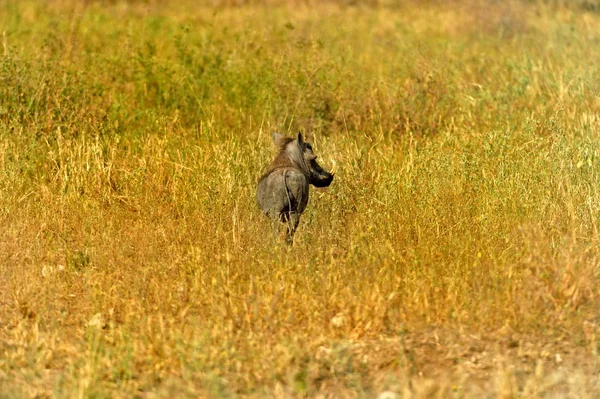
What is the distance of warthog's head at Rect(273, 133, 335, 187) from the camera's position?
23.4ft

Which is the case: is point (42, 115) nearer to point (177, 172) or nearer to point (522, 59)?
point (177, 172)

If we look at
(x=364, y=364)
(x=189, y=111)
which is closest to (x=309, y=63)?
(x=189, y=111)

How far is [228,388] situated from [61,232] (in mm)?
2774

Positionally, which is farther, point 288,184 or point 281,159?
point 281,159

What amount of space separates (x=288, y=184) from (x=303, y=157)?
0.49m

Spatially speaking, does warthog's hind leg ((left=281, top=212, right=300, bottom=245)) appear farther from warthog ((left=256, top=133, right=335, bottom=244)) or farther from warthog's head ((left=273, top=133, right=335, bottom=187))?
warthog's head ((left=273, top=133, right=335, bottom=187))

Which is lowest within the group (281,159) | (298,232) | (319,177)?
(298,232)

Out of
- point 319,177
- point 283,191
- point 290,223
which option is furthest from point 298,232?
point 319,177

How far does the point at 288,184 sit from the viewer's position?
6.75 meters

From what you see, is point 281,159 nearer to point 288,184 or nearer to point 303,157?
point 303,157

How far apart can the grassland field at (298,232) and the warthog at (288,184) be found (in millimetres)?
196

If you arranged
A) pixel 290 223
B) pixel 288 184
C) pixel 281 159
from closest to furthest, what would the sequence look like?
pixel 288 184
pixel 290 223
pixel 281 159

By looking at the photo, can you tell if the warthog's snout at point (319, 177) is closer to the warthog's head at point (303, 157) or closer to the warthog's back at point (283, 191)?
the warthog's head at point (303, 157)

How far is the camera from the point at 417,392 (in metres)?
4.88
